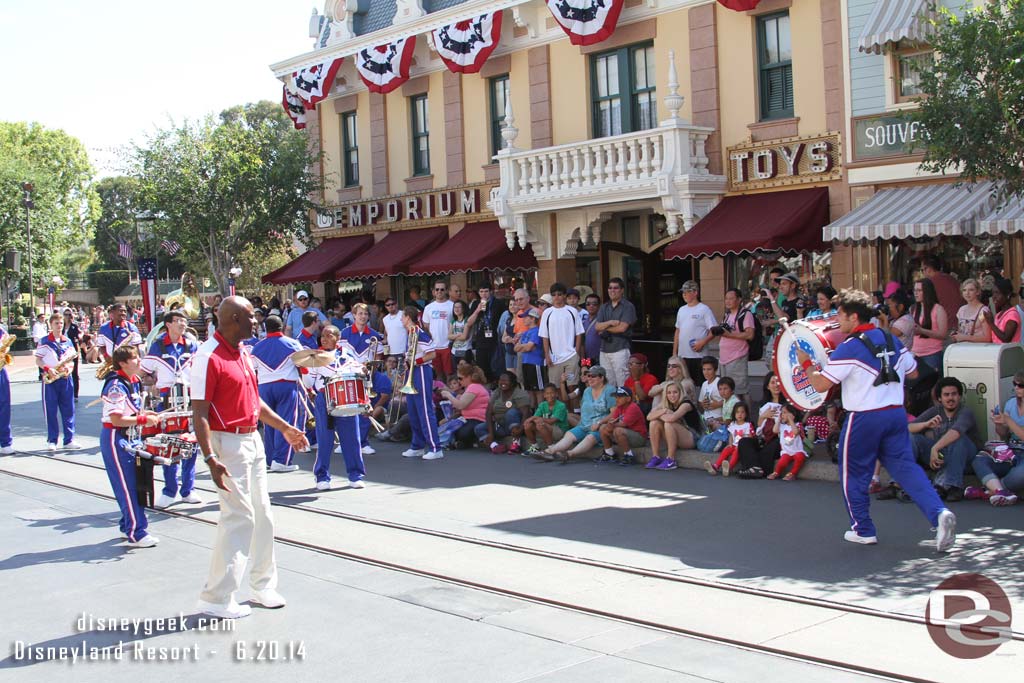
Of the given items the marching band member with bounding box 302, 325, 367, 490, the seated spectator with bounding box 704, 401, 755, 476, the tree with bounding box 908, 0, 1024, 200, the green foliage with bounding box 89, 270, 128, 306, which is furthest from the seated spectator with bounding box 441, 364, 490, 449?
the green foliage with bounding box 89, 270, 128, 306

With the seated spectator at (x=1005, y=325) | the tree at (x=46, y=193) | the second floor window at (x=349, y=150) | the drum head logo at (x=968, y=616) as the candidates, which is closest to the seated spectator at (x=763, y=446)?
the seated spectator at (x=1005, y=325)

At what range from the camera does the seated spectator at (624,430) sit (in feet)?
40.9

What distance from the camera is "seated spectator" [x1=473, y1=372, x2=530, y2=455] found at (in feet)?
45.8

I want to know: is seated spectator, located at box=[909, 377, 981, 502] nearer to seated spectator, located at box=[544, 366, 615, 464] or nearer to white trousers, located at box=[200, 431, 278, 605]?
seated spectator, located at box=[544, 366, 615, 464]

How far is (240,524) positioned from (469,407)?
7508mm

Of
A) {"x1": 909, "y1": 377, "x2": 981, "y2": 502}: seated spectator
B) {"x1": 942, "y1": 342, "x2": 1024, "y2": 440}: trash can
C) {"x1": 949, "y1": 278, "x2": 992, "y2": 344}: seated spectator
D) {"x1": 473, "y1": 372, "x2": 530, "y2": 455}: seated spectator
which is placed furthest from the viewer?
{"x1": 473, "y1": 372, "x2": 530, "y2": 455}: seated spectator

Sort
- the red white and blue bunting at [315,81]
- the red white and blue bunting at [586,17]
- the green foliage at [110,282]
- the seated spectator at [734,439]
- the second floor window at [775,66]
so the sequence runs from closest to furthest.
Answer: the seated spectator at [734,439], the second floor window at [775,66], the red white and blue bunting at [586,17], the red white and blue bunting at [315,81], the green foliage at [110,282]

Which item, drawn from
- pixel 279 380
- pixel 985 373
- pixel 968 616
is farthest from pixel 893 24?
pixel 968 616

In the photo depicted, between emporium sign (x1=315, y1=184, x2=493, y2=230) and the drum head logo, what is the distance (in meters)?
15.1

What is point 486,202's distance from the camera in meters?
21.3

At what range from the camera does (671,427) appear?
475 inches

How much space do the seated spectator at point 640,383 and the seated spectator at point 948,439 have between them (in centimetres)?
364

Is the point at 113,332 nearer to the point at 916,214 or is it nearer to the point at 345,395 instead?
A: the point at 345,395

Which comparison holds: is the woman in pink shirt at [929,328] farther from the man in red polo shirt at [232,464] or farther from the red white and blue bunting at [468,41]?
the red white and blue bunting at [468,41]
